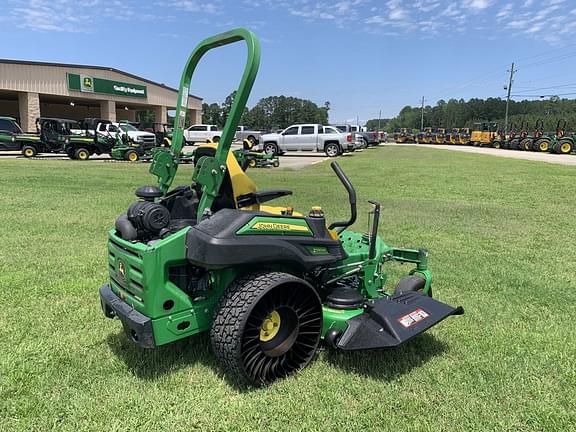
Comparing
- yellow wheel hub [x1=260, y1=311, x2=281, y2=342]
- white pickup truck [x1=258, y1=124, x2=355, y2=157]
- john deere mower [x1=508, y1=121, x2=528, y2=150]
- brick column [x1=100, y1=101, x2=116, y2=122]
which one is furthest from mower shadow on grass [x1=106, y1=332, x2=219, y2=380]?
brick column [x1=100, y1=101, x2=116, y2=122]

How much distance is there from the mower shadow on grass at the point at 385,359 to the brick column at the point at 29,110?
3896 centimetres

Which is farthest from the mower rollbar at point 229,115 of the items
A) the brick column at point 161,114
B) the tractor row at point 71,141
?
the brick column at point 161,114

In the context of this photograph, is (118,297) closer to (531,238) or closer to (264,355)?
(264,355)

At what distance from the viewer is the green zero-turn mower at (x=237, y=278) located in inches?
106

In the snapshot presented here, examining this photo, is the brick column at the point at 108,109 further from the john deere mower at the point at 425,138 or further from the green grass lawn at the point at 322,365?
the green grass lawn at the point at 322,365

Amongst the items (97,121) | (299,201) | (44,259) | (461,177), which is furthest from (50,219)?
(97,121)

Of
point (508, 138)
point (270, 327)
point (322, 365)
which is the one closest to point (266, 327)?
point (270, 327)

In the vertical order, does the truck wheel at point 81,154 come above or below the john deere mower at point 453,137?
below

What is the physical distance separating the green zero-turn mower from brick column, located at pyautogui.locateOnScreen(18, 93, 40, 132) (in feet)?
125

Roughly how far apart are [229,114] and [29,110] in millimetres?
39190

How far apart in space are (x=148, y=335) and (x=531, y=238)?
6.31 meters

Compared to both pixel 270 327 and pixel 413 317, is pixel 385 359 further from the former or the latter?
pixel 270 327

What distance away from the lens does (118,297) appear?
10.2 ft

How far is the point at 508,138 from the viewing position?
41281 mm
